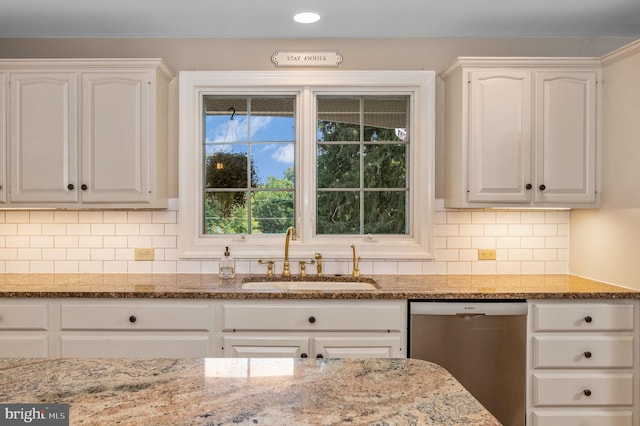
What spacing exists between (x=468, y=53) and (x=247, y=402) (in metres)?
2.86

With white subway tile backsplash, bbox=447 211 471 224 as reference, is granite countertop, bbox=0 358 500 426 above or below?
below

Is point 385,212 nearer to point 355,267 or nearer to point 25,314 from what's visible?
point 355,267

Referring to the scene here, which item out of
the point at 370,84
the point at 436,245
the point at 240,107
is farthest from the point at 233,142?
the point at 436,245

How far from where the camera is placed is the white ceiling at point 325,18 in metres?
2.67

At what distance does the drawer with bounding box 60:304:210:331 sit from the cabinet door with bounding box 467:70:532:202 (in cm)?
179

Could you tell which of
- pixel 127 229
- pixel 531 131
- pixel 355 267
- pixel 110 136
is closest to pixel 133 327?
pixel 127 229

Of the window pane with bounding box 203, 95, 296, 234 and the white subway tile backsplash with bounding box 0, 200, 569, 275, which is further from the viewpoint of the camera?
the window pane with bounding box 203, 95, 296, 234

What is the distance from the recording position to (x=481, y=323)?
8.18 feet

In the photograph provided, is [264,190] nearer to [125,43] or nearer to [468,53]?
[125,43]

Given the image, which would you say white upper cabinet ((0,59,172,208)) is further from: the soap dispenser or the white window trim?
the soap dispenser

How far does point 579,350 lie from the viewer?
2533 mm

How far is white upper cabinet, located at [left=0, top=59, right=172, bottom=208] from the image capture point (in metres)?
2.81

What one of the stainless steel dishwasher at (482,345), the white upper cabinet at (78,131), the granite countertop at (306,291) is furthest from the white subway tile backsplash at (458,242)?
the white upper cabinet at (78,131)

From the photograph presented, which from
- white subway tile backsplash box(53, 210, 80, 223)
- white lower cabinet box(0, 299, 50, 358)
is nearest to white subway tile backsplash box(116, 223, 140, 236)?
white subway tile backsplash box(53, 210, 80, 223)
